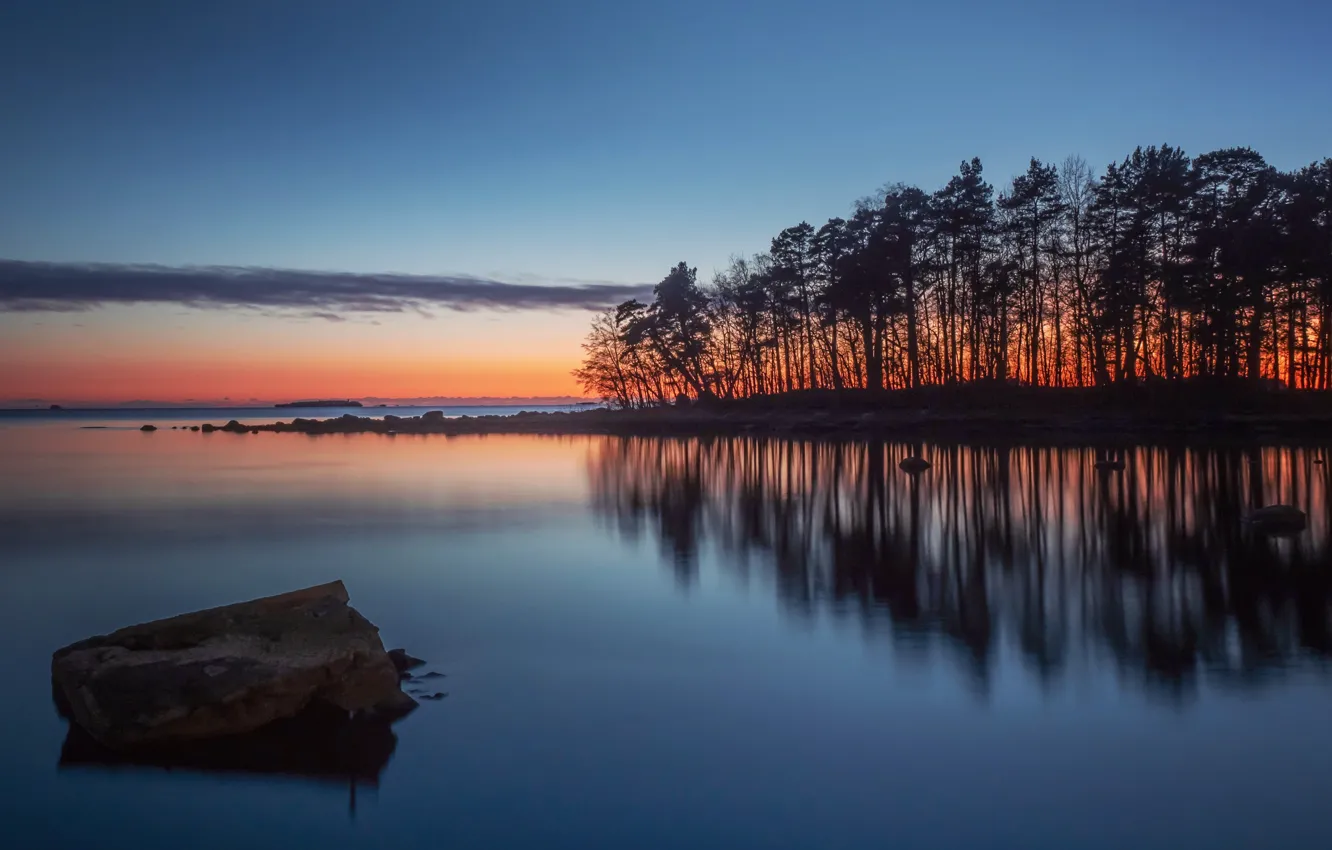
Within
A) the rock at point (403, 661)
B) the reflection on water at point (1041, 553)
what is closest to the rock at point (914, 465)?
the reflection on water at point (1041, 553)

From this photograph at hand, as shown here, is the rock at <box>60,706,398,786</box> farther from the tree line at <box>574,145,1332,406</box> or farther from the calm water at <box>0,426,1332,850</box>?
the tree line at <box>574,145,1332,406</box>

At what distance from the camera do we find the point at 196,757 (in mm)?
5238

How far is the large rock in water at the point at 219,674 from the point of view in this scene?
532cm

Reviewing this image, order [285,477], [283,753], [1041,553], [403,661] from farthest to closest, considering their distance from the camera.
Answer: [285,477] → [1041,553] → [403,661] → [283,753]

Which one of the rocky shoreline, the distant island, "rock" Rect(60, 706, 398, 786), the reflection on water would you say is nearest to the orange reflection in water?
the reflection on water

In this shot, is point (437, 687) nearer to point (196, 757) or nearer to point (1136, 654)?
point (196, 757)

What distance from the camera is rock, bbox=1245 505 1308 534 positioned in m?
13.3

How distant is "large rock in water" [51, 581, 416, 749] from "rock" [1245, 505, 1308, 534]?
13239 millimetres

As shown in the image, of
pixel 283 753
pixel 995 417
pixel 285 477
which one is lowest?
pixel 283 753

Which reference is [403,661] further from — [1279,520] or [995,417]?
[995,417]

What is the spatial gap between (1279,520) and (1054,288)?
38234 millimetres

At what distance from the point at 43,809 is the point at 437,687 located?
2.52 m

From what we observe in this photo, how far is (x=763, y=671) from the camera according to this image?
7133 millimetres

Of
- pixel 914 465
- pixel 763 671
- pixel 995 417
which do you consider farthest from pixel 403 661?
pixel 995 417
